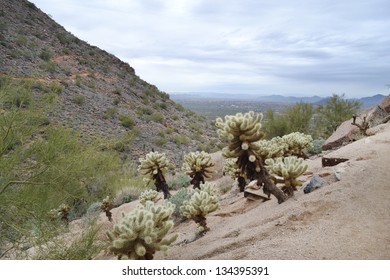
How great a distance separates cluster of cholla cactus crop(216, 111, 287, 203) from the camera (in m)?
6.38

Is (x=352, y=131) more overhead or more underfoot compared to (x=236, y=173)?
more overhead

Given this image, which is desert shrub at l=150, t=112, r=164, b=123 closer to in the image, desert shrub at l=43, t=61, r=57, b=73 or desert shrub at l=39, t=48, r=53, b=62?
desert shrub at l=43, t=61, r=57, b=73

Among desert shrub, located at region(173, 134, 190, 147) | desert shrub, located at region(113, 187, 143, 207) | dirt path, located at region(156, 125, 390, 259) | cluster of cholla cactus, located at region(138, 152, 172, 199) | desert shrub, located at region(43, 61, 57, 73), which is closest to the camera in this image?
dirt path, located at region(156, 125, 390, 259)

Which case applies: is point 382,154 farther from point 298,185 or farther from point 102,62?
point 102,62

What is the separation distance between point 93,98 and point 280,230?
82.6 ft

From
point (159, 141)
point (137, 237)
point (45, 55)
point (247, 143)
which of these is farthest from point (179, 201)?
point (45, 55)

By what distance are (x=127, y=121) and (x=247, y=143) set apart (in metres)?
21.2

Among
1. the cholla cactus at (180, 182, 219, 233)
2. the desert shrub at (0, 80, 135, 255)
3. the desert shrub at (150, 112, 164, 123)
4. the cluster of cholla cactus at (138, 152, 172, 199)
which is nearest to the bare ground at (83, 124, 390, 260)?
the cholla cactus at (180, 182, 219, 233)

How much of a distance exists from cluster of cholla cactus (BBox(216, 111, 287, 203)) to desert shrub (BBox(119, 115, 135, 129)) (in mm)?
20707

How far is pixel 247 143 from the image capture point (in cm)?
652

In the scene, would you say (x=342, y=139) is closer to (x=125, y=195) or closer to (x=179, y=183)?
(x=179, y=183)

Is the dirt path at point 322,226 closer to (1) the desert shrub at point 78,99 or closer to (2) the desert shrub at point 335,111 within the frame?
(2) the desert shrub at point 335,111

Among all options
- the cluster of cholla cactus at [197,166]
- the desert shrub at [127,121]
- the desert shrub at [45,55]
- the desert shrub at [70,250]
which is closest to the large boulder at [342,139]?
the cluster of cholla cactus at [197,166]

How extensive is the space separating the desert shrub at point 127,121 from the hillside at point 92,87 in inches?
2.6
